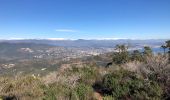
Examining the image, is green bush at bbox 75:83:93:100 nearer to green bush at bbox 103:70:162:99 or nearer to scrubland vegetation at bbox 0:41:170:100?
scrubland vegetation at bbox 0:41:170:100

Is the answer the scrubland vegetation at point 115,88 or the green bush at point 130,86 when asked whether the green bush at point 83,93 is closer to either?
the scrubland vegetation at point 115,88

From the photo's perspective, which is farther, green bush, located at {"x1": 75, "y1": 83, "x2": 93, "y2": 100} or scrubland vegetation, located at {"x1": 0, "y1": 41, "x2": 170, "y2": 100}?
green bush, located at {"x1": 75, "y1": 83, "x2": 93, "y2": 100}

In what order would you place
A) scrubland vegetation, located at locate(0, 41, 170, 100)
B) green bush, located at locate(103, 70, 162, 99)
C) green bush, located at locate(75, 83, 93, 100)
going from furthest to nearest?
green bush, located at locate(75, 83, 93, 100) → scrubland vegetation, located at locate(0, 41, 170, 100) → green bush, located at locate(103, 70, 162, 99)

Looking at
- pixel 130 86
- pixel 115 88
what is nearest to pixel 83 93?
pixel 115 88

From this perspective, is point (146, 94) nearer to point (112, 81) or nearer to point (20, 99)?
point (112, 81)

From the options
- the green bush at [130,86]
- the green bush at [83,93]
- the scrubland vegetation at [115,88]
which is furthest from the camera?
the green bush at [83,93]

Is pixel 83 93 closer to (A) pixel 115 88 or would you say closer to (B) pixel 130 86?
(A) pixel 115 88

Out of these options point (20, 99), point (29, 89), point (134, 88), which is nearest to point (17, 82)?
point (29, 89)

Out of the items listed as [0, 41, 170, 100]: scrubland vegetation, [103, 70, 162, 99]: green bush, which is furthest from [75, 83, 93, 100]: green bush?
[103, 70, 162, 99]: green bush

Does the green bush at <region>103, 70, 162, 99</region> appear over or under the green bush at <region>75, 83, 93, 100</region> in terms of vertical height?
over

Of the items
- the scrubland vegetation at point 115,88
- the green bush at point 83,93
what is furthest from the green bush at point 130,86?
the green bush at point 83,93

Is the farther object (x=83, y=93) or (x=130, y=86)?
(x=130, y=86)

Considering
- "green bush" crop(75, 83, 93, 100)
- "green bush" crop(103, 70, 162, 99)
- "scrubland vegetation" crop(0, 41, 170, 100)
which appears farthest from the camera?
"green bush" crop(75, 83, 93, 100)
